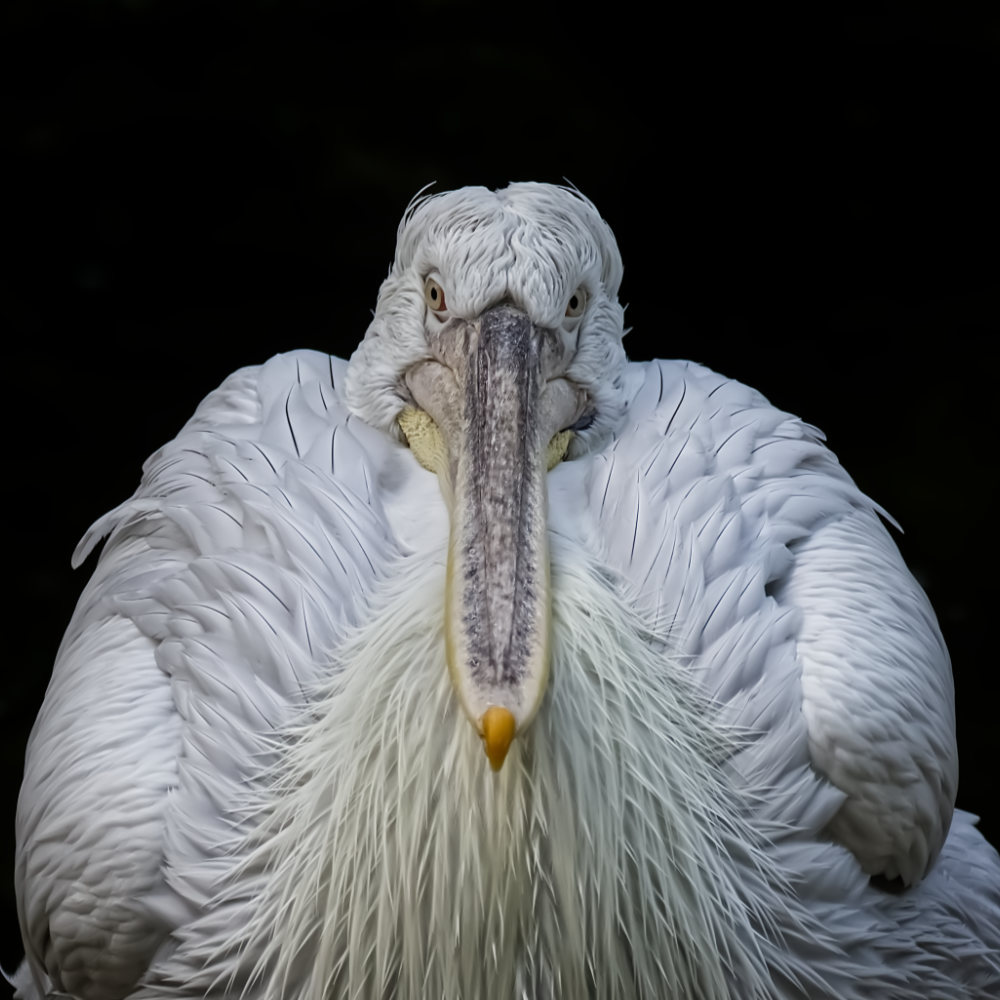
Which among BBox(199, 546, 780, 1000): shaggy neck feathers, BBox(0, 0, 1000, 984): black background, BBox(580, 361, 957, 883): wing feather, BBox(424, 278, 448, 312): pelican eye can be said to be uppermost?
BBox(0, 0, 1000, 984): black background

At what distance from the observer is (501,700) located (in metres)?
2.03

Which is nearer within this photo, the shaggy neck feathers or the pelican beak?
the pelican beak

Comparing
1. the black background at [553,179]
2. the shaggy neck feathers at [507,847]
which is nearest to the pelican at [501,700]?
the shaggy neck feathers at [507,847]

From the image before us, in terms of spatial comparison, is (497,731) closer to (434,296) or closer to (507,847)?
(507,847)

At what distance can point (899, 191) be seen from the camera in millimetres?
5445

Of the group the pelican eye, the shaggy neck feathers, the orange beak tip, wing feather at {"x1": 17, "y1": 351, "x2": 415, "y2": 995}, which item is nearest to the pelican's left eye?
the pelican eye

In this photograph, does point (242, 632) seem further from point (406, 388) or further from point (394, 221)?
point (394, 221)

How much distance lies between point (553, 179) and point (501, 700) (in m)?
3.50

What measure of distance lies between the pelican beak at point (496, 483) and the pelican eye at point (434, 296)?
5cm

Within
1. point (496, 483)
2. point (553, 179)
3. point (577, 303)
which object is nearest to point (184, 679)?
point (496, 483)

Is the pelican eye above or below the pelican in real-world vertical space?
above

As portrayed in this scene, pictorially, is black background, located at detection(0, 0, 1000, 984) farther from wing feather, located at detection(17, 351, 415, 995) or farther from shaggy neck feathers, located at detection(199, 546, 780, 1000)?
shaggy neck feathers, located at detection(199, 546, 780, 1000)

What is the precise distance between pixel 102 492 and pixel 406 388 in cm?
222

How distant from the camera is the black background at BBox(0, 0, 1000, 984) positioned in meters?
5.14
